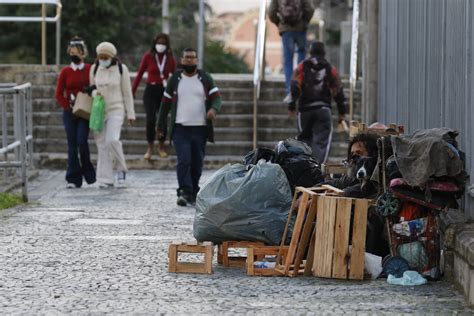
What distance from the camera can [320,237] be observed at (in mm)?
9875

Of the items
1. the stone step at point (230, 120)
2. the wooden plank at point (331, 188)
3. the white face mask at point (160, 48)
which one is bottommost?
the wooden plank at point (331, 188)

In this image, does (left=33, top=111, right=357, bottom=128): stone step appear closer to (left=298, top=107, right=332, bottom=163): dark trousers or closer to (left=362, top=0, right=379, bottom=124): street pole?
(left=362, top=0, right=379, bottom=124): street pole

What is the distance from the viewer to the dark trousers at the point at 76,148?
1755 centimetres

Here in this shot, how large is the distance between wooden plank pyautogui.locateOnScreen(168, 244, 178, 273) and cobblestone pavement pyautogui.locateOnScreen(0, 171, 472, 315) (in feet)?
0.20

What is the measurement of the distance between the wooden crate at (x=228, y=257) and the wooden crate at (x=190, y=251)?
0.76 ft

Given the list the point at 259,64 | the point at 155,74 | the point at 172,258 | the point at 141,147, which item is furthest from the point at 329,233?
the point at 259,64

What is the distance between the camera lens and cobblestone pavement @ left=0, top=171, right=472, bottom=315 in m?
8.76

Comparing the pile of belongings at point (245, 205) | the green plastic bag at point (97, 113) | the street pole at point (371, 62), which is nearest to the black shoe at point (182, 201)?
the green plastic bag at point (97, 113)

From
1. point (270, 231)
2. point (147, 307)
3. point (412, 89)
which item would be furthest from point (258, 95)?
point (147, 307)

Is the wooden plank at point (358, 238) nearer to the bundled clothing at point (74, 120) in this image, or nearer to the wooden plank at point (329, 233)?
the wooden plank at point (329, 233)

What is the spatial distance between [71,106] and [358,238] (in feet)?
27.3

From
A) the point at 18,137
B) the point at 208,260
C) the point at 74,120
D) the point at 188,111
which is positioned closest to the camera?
the point at 208,260

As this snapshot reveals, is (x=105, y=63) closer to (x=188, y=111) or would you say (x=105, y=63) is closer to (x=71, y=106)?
(x=71, y=106)

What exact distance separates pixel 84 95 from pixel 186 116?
99.9 inches
